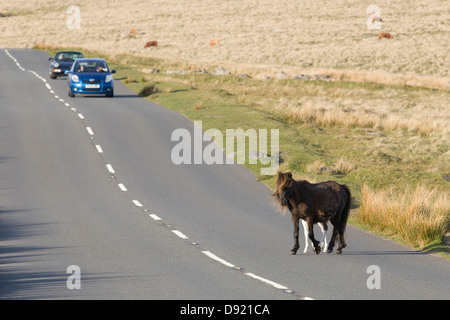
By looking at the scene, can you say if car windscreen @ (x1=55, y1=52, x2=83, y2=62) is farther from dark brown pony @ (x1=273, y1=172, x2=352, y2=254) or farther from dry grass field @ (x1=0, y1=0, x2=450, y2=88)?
dark brown pony @ (x1=273, y1=172, x2=352, y2=254)

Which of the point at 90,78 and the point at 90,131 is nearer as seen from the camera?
the point at 90,131

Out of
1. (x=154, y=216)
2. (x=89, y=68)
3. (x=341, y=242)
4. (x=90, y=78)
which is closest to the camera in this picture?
(x=341, y=242)

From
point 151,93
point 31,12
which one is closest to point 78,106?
point 151,93

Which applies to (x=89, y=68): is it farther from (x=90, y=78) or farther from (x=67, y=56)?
(x=67, y=56)

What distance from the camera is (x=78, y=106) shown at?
39.3 metres

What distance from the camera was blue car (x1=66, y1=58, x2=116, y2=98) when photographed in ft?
138

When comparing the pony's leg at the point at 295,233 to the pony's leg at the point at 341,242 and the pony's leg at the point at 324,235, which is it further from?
the pony's leg at the point at 341,242

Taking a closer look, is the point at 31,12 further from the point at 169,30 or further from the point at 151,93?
the point at 151,93

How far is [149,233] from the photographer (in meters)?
16.7

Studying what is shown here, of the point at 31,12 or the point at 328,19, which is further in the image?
the point at 31,12

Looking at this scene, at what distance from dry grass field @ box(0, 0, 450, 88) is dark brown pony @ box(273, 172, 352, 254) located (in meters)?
44.6

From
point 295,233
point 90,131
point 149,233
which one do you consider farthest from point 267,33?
point 295,233

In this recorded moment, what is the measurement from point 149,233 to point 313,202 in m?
4.04
